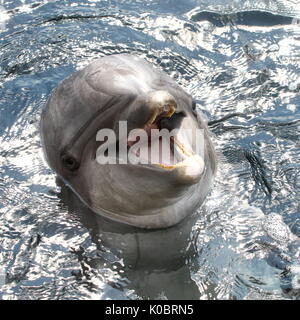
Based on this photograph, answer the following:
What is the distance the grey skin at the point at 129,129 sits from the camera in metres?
A: 5.24

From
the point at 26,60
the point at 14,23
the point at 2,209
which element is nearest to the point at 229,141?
the point at 2,209

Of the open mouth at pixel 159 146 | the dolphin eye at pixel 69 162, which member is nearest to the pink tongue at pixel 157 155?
the open mouth at pixel 159 146

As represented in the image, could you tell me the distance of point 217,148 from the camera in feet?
24.4

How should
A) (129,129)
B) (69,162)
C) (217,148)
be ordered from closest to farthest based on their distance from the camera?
1. (129,129)
2. (69,162)
3. (217,148)

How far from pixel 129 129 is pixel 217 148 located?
2244mm

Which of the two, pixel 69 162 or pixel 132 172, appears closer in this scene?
pixel 132 172

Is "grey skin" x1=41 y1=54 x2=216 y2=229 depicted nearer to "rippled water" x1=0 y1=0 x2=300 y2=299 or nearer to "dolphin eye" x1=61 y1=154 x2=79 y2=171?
"dolphin eye" x1=61 y1=154 x2=79 y2=171

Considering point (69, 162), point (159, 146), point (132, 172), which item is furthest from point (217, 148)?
point (132, 172)

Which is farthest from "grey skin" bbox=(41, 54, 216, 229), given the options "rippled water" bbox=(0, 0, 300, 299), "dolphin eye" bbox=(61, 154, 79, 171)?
"rippled water" bbox=(0, 0, 300, 299)

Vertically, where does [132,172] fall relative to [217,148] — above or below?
above

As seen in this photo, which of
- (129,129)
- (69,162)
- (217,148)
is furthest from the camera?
(217,148)

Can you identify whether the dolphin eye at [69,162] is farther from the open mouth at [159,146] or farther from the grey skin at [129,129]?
the open mouth at [159,146]

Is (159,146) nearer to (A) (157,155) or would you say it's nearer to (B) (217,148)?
(A) (157,155)

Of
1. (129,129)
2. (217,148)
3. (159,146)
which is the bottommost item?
(217,148)
